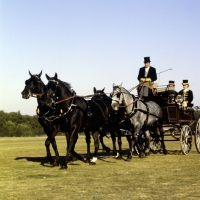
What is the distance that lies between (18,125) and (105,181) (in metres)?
61.6

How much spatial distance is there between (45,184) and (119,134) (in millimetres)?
7164

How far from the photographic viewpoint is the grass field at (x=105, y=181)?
9461 millimetres

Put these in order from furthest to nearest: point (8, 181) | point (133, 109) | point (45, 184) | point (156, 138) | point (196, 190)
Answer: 1. point (156, 138)
2. point (133, 109)
3. point (8, 181)
4. point (45, 184)
5. point (196, 190)

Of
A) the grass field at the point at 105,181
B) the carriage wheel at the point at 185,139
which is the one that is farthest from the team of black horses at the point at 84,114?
the grass field at the point at 105,181

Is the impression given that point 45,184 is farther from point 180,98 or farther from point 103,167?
point 180,98

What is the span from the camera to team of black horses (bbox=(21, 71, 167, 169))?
14727 millimetres

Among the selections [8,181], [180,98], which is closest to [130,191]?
[8,181]

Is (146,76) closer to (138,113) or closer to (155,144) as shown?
(138,113)

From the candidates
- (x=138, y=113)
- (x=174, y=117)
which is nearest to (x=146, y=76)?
(x=138, y=113)

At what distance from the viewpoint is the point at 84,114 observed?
50.1 feet

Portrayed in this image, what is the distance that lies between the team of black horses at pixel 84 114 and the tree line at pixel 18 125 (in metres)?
52.6

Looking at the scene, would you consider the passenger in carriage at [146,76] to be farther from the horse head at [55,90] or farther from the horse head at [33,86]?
the horse head at [33,86]

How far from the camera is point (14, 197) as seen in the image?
9.29 meters

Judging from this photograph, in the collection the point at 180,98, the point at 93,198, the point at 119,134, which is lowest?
the point at 93,198
